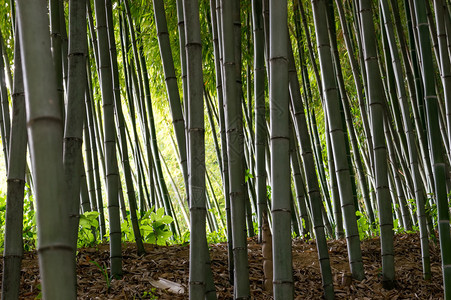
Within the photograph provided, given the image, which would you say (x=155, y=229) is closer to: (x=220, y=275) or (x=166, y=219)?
(x=166, y=219)

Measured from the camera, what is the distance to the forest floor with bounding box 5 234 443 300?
7.07 feet

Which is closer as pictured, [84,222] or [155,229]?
[84,222]

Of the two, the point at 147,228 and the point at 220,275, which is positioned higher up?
the point at 147,228

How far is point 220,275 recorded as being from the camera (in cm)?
236

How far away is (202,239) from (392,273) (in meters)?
1.08

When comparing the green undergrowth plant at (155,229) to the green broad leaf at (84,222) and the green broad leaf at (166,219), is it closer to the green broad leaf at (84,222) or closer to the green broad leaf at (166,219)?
the green broad leaf at (166,219)

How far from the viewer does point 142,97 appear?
3.67 metres

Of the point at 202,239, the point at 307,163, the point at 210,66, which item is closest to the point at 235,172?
the point at 202,239

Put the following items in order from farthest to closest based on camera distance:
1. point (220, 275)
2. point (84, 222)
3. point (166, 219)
→ 1. point (166, 219)
2. point (84, 222)
3. point (220, 275)

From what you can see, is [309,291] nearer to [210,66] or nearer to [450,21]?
[450,21]

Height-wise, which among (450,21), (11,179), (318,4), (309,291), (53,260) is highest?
(450,21)

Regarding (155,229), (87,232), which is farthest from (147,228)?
(87,232)

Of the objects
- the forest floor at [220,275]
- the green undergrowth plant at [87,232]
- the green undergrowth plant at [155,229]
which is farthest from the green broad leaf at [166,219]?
the green undergrowth plant at [87,232]

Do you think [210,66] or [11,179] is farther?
[210,66]
